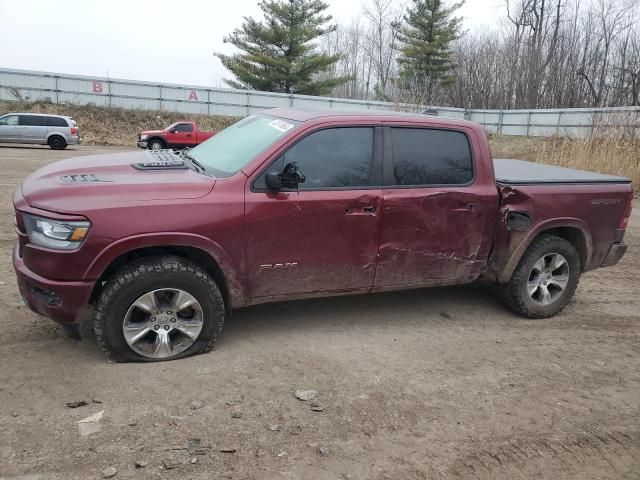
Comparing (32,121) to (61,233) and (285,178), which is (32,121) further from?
(285,178)

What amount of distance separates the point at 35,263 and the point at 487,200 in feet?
11.7

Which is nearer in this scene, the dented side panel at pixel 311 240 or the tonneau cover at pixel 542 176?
the dented side panel at pixel 311 240

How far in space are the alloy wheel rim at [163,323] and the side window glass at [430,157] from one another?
6.28 feet

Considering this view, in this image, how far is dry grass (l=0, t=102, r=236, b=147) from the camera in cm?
2941

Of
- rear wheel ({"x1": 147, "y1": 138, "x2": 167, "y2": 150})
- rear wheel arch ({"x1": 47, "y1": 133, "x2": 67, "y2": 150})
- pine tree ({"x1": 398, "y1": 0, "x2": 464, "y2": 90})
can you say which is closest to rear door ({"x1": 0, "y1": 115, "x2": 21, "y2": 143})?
rear wheel arch ({"x1": 47, "y1": 133, "x2": 67, "y2": 150})

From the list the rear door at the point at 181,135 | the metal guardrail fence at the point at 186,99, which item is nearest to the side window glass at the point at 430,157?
the rear door at the point at 181,135

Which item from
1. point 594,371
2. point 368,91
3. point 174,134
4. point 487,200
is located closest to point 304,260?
point 487,200

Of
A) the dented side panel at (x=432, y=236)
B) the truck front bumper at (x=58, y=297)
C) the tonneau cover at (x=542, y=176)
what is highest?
the tonneau cover at (x=542, y=176)

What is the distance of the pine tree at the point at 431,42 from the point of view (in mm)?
42188

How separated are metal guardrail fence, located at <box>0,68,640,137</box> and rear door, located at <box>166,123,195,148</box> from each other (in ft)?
25.4

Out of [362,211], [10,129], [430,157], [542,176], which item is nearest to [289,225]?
[362,211]

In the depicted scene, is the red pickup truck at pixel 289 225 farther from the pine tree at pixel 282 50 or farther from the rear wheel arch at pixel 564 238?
the pine tree at pixel 282 50

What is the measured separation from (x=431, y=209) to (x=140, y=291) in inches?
93.8

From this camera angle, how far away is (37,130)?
22.0 m
